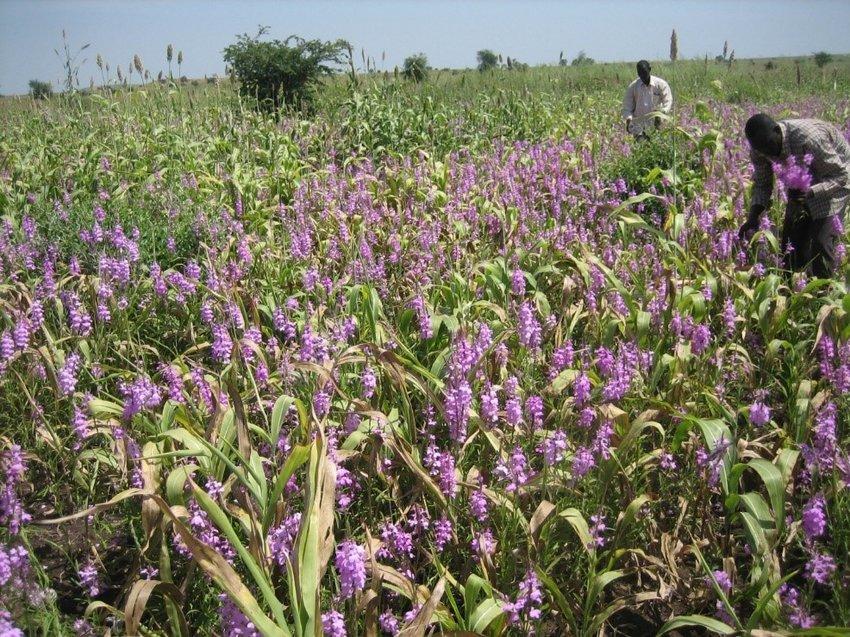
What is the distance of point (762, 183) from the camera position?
15.5ft

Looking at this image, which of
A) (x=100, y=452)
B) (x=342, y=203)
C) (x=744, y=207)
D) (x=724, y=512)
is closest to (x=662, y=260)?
(x=744, y=207)

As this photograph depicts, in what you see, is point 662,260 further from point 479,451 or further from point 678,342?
point 479,451

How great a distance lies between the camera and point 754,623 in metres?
1.73

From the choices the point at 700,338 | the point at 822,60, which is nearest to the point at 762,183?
Answer: the point at 700,338

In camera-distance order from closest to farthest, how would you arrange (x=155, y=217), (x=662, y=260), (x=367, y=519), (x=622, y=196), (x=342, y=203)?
1. (x=367, y=519)
2. (x=662, y=260)
3. (x=155, y=217)
4. (x=342, y=203)
5. (x=622, y=196)

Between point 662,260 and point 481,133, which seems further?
point 481,133

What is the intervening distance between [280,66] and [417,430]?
12.7 meters

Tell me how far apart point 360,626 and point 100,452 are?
1369 millimetres

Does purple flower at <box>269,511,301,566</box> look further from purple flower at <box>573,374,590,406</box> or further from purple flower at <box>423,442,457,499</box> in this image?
purple flower at <box>573,374,590,406</box>

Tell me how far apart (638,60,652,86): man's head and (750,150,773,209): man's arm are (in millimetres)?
4614

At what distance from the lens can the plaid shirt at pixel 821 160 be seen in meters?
4.29

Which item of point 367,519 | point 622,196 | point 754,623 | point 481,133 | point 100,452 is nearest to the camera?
point 754,623

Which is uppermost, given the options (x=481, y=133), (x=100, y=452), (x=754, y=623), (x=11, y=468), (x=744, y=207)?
(x=481, y=133)

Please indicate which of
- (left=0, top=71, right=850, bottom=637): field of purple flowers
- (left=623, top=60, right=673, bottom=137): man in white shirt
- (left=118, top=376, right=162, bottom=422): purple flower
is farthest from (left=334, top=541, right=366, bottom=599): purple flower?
(left=623, top=60, right=673, bottom=137): man in white shirt
